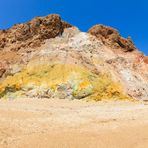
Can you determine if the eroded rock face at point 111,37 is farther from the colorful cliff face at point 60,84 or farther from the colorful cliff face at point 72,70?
the colorful cliff face at point 60,84

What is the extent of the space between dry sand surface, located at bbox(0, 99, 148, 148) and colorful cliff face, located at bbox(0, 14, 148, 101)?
40.8 feet

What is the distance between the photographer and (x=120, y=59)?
135 feet

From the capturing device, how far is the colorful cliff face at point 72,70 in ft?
112

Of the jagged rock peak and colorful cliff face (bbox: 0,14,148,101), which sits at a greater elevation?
the jagged rock peak

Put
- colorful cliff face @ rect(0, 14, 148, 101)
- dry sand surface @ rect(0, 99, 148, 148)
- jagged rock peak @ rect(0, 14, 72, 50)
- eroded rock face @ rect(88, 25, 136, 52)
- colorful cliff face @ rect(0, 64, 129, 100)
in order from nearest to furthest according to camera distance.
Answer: dry sand surface @ rect(0, 99, 148, 148)
colorful cliff face @ rect(0, 64, 129, 100)
colorful cliff face @ rect(0, 14, 148, 101)
jagged rock peak @ rect(0, 14, 72, 50)
eroded rock face @ rect(88, 25, 136, 52)

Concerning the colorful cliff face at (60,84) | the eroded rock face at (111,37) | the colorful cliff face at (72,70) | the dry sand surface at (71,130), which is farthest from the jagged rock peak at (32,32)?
the dry sand surface at (71,130)

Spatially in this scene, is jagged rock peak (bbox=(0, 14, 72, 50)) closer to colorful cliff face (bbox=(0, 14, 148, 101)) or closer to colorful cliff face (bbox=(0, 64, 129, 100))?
colorful cliff face (bbox=(0, 14, 148, 101))

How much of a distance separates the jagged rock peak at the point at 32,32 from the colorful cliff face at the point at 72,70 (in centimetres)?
26

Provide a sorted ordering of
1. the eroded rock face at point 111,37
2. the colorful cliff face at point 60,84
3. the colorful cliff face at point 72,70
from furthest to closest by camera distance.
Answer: the eroded rock face at point 111,37, the colorful cliff face at point 72,70, the colorful cliff face at point 60,84

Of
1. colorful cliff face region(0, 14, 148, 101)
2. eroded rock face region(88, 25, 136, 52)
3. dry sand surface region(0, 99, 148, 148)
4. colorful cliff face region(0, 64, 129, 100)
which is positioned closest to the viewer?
dry sand surface region(0, 99, 148, 148)

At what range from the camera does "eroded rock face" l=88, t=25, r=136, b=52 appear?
46.5 m

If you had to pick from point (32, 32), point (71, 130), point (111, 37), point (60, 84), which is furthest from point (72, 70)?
point (71, 130)

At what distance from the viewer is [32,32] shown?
44.0 meters

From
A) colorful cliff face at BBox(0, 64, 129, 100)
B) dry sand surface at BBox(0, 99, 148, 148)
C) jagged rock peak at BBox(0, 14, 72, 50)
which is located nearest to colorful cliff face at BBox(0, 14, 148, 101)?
colorful cliff face at BBox(0, 64, 129, 100)
